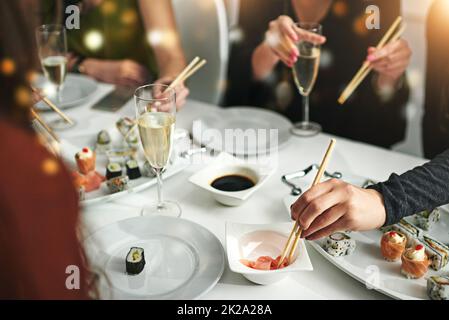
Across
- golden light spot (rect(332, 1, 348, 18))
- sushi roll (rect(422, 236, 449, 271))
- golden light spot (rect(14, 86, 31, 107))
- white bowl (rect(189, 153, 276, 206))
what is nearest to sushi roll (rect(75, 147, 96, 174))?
white bowl (rect(189, 153, 276, 206))

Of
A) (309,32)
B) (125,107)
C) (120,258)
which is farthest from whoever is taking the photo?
(125,107)

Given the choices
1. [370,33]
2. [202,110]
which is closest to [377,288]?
[202,110]

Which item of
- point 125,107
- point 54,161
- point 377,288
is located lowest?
point 377,288

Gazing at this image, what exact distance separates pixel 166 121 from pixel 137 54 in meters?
1.20

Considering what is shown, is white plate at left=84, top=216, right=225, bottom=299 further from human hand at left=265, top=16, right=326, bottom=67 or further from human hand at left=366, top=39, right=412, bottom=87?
human hand at left=366, top=39, right=412, bottom=87

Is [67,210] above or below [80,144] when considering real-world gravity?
above

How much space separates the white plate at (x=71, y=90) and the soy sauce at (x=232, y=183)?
0.63 metres

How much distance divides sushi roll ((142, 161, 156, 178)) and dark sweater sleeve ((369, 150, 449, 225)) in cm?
51

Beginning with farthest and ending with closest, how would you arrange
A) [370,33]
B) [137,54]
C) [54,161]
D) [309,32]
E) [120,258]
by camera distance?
[137,54]
[370,33]
[309,32]
[120,258]
[54,161]

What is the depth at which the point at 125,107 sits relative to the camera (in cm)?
162

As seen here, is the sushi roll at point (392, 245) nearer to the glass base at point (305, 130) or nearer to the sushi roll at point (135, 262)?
the sushi roll at point (135, 262)

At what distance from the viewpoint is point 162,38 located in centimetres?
208

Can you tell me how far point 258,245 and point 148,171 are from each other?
37 centimetres
